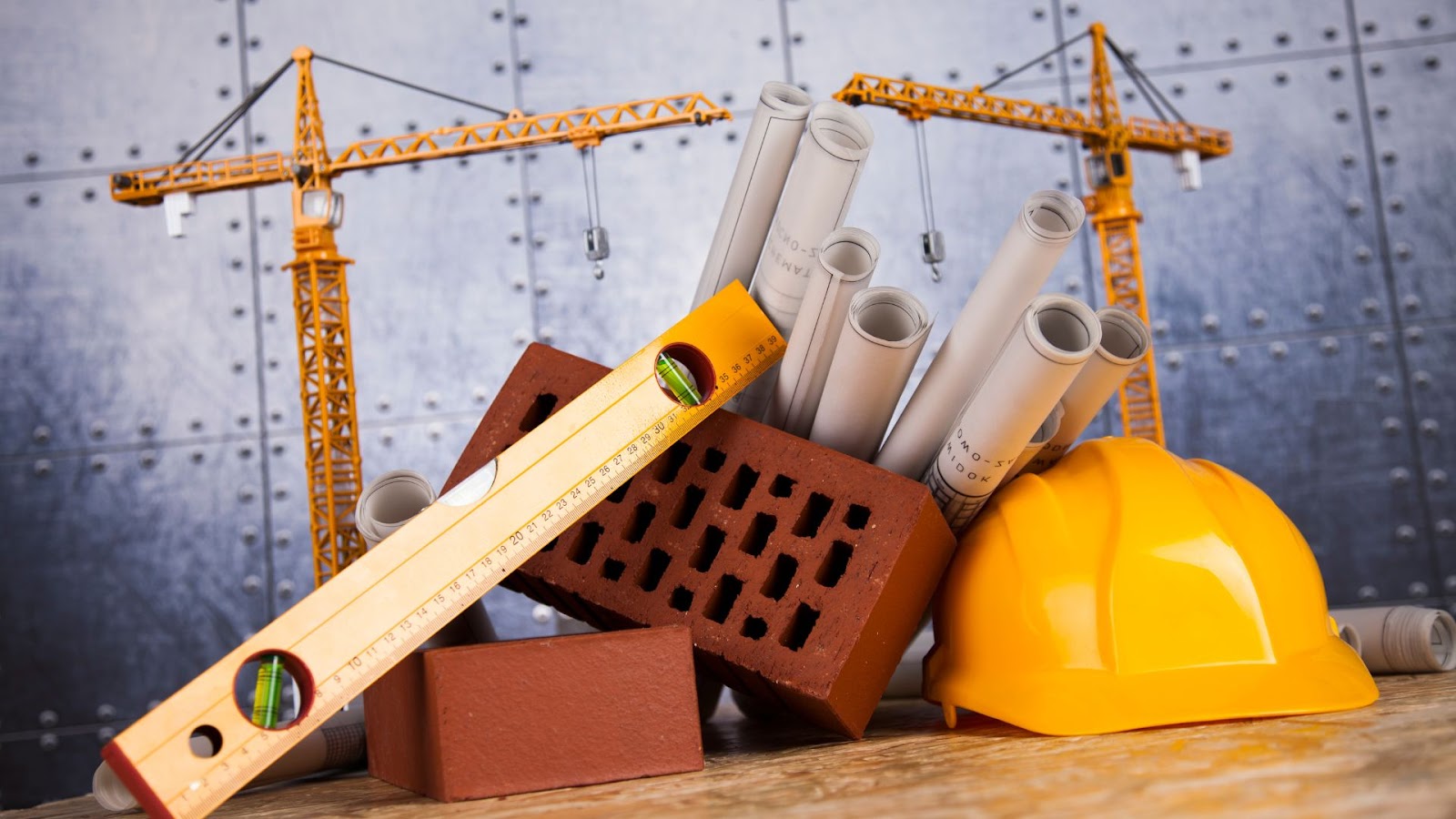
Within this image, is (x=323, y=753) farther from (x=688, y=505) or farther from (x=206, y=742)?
(x=688, y=505)

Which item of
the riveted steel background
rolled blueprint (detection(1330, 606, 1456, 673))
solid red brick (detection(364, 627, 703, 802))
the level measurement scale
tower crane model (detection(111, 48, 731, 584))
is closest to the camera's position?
the level measurement scale

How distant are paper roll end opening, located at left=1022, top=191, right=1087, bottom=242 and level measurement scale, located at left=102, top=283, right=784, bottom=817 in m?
0.40

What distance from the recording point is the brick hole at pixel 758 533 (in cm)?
153

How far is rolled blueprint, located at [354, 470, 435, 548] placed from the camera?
4.96 feet

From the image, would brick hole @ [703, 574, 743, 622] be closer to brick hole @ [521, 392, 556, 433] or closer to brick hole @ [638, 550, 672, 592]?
brick hole @ [638, 550, 672, 592]

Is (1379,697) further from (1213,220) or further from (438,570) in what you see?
(1213,220)

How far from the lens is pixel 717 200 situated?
16.4 ft

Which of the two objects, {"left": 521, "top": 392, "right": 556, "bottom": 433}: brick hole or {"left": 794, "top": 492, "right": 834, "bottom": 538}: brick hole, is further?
{"left": 521, "top": 392, "right": 556, "bottom": 433}: brick hole

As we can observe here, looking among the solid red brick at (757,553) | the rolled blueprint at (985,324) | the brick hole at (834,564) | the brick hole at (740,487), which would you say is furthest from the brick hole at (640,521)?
the rolled blueprint at (985,324)

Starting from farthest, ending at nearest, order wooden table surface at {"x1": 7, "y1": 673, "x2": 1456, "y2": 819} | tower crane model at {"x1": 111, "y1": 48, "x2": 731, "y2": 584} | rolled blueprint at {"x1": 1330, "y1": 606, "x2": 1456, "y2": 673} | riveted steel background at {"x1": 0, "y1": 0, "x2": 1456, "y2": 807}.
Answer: tower crane model at {"x1": 111, "y1": 48, "x2": 731, "y2": 584}, riveted steel background at {"x1": 0, "y1": 0, "x2": 1456, "y2": 807}, rolled blueprint at {"x1": 1330, "y1": 606, "x2": 1456, "y2": 673}, wooden table surface at {"x1": 7, "y1": 673, "x2": 1456, "y2": 819}

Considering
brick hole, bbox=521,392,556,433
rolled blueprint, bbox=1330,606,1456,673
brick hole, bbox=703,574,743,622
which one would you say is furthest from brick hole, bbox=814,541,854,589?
rolled blueprint, bbox=1330,606,1456,673

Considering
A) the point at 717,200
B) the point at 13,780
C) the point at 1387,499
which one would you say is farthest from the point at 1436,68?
the point at 13,780

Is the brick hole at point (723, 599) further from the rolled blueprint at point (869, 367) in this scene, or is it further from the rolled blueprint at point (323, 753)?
the rolled blueprint at point (323, 753)

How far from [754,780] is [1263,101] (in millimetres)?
4807
